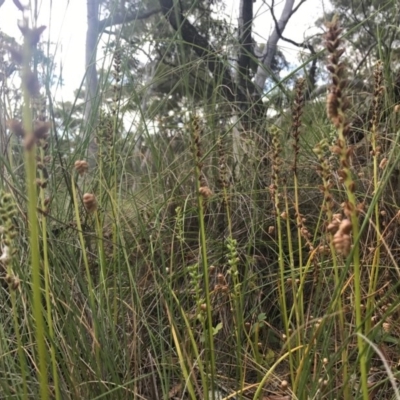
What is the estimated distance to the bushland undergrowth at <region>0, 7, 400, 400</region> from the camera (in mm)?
507

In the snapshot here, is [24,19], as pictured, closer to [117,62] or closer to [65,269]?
[65,269]

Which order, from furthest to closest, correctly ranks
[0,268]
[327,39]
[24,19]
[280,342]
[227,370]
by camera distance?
[0,268] → [280,342] → [227,370] → [327,39] → [24,19]

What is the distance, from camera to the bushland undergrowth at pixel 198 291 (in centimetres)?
51

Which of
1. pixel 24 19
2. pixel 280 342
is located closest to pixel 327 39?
pixel 24 19

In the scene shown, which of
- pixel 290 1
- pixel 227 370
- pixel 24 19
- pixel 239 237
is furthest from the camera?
pixel 290 1

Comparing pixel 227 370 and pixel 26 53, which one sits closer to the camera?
pixel 26 53

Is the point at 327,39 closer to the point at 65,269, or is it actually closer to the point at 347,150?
the point at 347,150

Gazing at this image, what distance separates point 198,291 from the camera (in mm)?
820

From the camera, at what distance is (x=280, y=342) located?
3.77 ft

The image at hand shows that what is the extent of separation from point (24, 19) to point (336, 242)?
0.31 metres

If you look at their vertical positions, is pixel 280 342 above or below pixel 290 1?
below

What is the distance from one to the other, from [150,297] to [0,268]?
421 mm

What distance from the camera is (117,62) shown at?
1.23m

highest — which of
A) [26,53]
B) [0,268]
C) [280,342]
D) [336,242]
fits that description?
[26,53]
